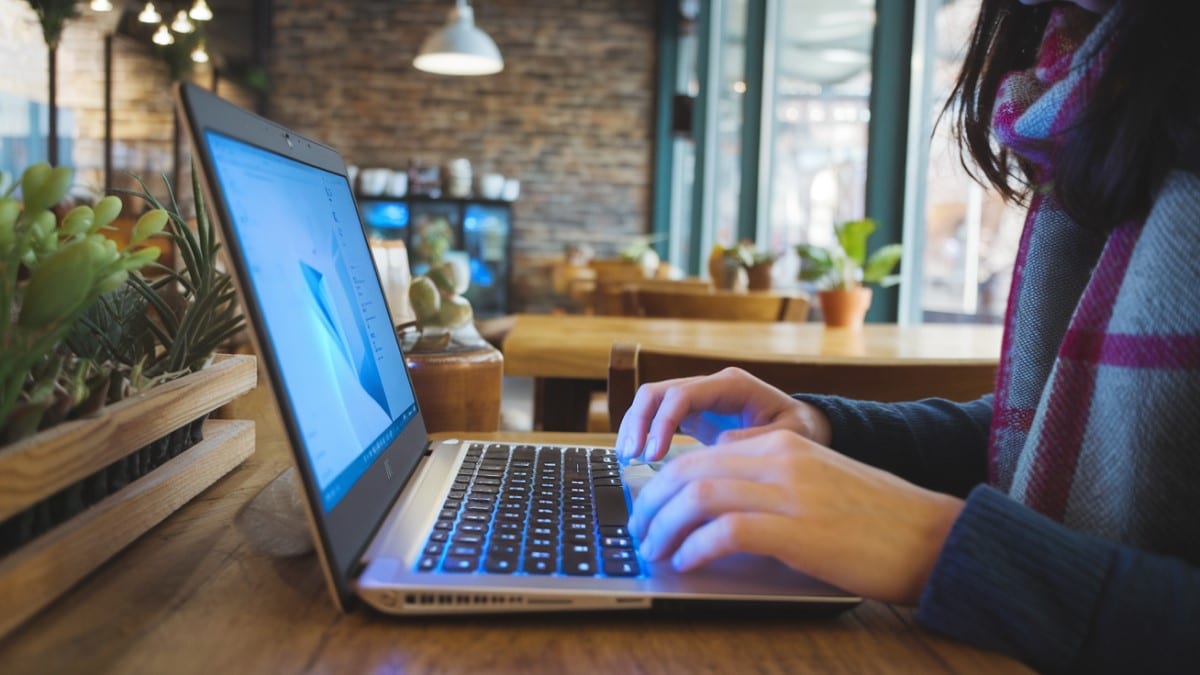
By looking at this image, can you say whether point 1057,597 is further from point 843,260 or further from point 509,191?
point 509,191

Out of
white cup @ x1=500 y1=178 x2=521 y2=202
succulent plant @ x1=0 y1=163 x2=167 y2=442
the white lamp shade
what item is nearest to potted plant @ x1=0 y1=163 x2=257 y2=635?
succulent plant @ x1=0 y1=163 x2=167 y2=442

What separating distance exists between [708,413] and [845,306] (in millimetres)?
1585

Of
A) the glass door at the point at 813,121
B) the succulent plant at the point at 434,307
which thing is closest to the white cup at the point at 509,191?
the glass door at the point at 813,121

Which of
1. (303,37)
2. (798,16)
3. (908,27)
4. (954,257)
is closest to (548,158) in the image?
(303,37)

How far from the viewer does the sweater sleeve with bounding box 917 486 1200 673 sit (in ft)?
1.62

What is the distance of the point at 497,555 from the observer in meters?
0.54

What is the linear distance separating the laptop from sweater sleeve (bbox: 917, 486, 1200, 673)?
2.6 inches

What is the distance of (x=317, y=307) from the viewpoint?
0.61m

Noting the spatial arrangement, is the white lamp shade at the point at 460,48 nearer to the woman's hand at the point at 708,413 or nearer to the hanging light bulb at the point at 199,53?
the hanging light bulb at the point at 199,53

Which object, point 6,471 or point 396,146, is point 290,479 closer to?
point 6,471

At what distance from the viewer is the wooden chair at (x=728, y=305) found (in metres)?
2.52

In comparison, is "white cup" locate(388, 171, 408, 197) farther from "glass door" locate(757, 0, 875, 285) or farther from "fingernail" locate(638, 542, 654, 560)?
"fingernail" locate(638, 542, 654, 560)

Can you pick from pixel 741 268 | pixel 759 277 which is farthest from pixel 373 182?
pixel 759 277

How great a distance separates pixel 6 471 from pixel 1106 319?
63cm
